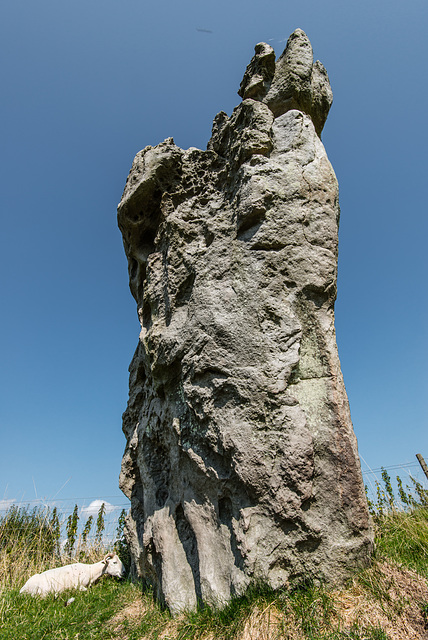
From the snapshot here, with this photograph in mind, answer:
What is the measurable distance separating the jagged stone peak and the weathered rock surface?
0.02 meters

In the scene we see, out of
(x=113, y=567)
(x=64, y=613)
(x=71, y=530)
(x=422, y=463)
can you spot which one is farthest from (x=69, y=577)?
(x=422, y=463)

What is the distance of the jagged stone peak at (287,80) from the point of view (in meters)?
4.95

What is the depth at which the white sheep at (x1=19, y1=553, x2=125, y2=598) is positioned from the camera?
5.07m

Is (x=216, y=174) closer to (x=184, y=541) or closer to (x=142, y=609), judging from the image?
(x=184, y=541)

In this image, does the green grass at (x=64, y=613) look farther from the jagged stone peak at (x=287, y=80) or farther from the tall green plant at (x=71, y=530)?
the jagged stone peak at (x=287, y=80)

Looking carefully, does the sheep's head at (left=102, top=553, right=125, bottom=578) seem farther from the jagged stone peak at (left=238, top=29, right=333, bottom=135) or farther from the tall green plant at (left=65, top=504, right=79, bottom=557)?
the jagged stone peak at (left=238, top=29, right=333, bottom=135)

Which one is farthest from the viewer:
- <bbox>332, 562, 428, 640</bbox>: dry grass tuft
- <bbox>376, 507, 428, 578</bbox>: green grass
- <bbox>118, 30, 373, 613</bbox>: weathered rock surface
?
<bbox>376, 507, 428, 578</bbox>: green grass

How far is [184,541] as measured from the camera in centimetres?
393

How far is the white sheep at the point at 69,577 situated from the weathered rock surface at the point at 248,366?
3.32 feet

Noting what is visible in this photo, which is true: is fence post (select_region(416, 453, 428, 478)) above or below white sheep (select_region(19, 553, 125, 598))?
above

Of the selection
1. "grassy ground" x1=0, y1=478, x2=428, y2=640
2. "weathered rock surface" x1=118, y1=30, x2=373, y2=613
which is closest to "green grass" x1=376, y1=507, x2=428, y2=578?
"grassy ground" x1=0, y1=478, x2=428, y2=640

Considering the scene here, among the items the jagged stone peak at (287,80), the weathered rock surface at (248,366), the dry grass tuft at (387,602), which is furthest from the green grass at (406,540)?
the jagged stone peak at (287,80)

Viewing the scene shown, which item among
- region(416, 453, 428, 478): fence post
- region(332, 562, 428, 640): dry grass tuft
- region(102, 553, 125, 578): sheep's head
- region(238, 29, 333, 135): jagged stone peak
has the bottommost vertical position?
region(332, 562, 428, 640): dry grass tuft

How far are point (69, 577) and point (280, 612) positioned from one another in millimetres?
3681
